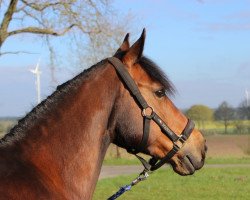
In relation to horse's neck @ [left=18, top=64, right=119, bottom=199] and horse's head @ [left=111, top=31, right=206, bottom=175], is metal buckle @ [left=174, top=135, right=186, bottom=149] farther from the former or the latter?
horse's neck @ [left=18, top=64, right=119, bottom=199]

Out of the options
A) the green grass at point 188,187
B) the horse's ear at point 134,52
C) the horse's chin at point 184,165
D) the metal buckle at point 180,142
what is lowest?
the green grass at point 188,187

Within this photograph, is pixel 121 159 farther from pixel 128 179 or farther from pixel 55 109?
pixel 55 109

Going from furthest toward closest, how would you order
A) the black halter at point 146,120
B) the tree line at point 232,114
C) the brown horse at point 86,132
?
the tree line at point 232,114 < the black halter at point 146,120 < the brown horse at point 86,132

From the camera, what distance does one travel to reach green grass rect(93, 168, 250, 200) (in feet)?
48.0

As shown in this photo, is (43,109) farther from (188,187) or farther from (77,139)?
(188,187)

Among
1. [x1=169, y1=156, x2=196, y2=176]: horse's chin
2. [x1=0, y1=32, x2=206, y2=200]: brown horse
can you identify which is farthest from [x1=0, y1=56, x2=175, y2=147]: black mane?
[x1=169, y1=156, x2=196, y2=176]: horse's chin

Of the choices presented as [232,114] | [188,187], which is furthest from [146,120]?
[232,114]

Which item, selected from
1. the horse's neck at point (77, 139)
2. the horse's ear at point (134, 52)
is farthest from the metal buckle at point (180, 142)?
the horse's ear at point (134, 52)

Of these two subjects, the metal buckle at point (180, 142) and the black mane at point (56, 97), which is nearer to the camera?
the black mane at point (56, 97)

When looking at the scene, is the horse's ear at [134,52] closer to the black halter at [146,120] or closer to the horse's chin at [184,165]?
the black halter at [146,120]

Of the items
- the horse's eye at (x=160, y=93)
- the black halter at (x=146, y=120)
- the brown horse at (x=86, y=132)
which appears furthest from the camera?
the horse's eye at (x=160, y=93)

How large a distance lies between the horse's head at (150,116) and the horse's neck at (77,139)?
0.39 feet

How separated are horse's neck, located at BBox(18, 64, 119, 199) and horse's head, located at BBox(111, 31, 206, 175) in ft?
0.39

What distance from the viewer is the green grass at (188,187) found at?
14.6m
